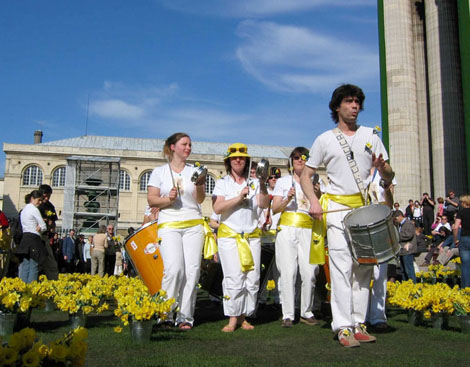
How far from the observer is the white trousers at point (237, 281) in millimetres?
5828

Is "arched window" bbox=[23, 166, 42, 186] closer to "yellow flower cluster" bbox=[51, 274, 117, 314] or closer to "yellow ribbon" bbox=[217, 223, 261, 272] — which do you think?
"yellow flower cluster" bbox=[51, 274, 117, 314]

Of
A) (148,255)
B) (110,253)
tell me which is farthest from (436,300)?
(110,253)

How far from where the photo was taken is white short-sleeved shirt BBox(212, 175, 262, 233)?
19.6 ft

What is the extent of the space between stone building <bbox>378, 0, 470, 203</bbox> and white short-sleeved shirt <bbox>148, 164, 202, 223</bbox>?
58.6 ft

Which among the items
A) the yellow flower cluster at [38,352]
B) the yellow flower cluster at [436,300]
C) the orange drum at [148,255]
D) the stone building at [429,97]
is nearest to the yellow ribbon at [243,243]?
the orange drum at [148,255]

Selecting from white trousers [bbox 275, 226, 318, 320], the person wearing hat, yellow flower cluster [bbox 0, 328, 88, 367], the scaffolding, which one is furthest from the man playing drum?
the scaffolding

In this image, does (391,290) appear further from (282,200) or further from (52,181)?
(52,181)

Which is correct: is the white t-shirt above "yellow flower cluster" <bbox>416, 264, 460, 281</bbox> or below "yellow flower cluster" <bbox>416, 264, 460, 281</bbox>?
above

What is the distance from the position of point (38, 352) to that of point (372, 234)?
114 inches

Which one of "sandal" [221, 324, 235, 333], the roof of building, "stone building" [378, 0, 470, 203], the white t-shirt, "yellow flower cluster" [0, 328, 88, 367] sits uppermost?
the roof of building

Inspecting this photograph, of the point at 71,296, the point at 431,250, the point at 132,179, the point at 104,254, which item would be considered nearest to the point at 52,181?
the point at 132,179

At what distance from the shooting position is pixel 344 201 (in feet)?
16.1

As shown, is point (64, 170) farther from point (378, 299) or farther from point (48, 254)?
point (378, 299)

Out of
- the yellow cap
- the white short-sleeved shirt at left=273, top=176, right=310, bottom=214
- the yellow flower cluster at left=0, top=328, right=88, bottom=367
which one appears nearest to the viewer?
the yellow flower cluster at left=0, top=328, right=88, bottom=367
